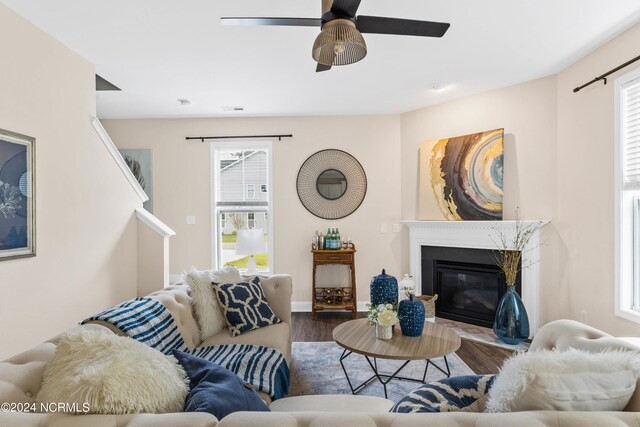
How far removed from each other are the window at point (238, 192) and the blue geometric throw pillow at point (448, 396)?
145 inches

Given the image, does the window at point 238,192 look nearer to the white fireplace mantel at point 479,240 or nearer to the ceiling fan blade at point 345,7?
the white fireplace mantel at point 479,240

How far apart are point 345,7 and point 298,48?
1.23 metres

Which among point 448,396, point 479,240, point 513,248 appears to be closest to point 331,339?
point 479,240

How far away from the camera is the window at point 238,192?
15.7ft

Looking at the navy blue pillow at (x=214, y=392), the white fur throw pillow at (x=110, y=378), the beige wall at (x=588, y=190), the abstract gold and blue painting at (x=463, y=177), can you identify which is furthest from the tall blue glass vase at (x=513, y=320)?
the white fur throw pillow at (x=110, y=378)

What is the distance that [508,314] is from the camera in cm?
329

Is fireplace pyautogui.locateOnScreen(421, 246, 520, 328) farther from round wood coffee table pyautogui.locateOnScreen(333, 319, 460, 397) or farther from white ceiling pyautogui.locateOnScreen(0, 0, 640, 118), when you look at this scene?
white ceiling pyautogui.locateOnScreen(0, 0, 640, 118)

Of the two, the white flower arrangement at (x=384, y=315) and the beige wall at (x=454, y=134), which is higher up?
the beige wall at (x=454, y=134)

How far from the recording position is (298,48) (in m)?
2.80

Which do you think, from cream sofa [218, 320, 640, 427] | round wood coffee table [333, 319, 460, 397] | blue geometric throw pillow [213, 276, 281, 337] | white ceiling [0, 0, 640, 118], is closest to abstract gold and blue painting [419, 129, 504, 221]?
white ceiling [0, 0, 640, 118]

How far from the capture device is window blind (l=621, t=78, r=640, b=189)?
254 centimetres

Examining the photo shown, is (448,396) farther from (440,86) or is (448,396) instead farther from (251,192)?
(251,192)

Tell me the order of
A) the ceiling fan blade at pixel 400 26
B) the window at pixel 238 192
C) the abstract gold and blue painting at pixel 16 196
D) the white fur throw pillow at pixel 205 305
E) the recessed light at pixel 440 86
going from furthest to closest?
the window at pixel 238 192 < the recessed light at pixel 440 86 < the white fur throw pillow at pixel 205 305 < the abstract gold and blue painting at pixel 16 196 < the ceiling fan blade at pixel 400 26

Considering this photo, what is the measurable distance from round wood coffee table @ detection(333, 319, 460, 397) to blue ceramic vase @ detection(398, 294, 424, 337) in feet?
0.13
